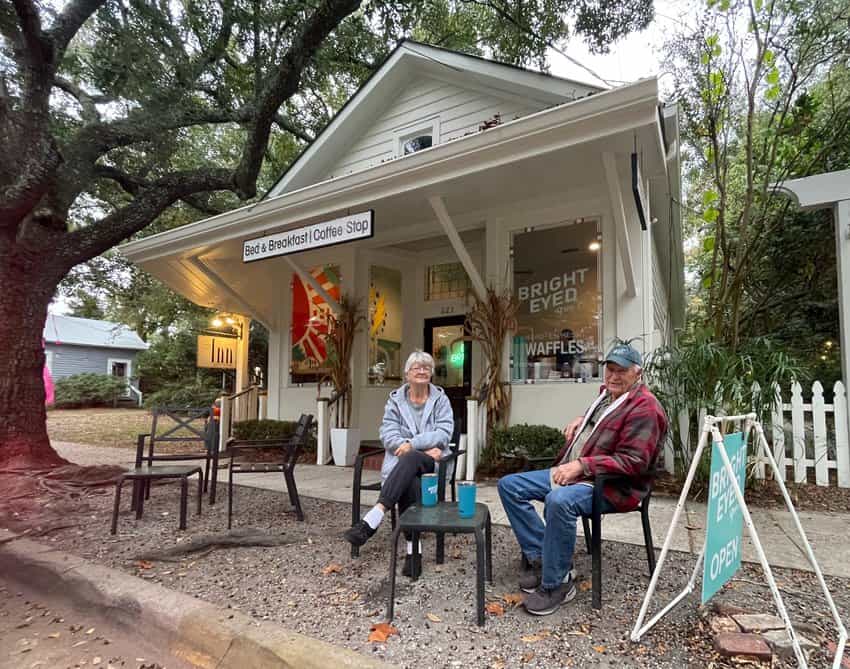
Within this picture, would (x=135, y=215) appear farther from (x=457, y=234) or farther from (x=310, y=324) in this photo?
(x=457, y=234)

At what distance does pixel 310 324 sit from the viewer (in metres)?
8.16

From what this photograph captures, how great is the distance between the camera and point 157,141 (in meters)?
7.60

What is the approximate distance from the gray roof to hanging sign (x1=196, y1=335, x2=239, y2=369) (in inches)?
616

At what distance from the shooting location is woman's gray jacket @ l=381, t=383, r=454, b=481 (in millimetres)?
3205

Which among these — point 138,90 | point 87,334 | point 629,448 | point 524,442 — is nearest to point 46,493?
point 524,442

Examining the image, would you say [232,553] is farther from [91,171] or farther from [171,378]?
[171,378]

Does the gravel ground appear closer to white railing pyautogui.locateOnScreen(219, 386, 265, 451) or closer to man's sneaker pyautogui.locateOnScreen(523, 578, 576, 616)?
man's sneaker pyautogui.locateOnScreen(523, 578, 576, 616)

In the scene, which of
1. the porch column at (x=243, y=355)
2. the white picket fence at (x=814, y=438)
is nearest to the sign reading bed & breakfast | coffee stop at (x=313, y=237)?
the white picket fence at (x=814, y=438)

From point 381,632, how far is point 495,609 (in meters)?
0.56

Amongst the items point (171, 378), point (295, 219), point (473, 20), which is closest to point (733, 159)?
point (473, 20)

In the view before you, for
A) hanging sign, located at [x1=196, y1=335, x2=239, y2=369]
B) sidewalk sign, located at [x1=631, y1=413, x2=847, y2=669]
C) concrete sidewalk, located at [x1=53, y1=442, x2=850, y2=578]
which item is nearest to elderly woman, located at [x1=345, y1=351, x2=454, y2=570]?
concrete sidewalk, located at [x1=53, y1=442, x2=850, y2=578]

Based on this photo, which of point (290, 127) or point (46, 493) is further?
point (290, 127)

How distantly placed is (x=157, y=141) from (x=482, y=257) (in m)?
5.20

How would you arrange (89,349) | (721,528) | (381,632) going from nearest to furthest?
(721,528) → (381,632) → (89,349)
